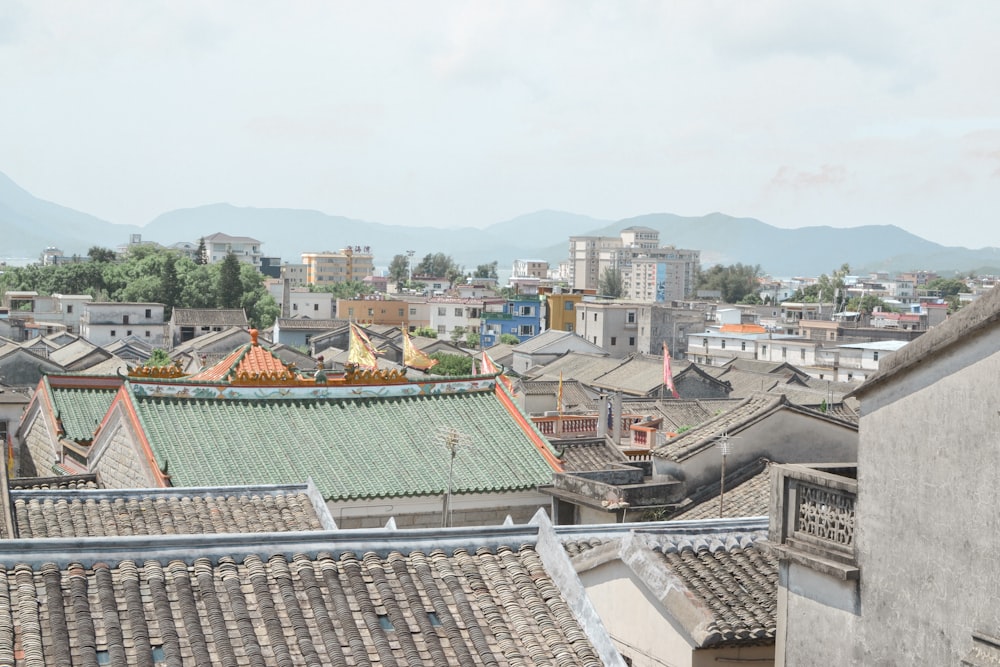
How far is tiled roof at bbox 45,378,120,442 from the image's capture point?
81.4 feet

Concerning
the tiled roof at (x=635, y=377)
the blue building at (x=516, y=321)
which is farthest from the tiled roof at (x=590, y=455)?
the blue building at (x=516, y=321)

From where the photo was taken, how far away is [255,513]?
46.7 feet

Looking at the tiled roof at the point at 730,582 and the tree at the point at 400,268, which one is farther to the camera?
the tree at the point at 400,268

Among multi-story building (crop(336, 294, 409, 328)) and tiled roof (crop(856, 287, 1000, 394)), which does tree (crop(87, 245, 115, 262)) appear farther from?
tiled roof (crop(856, 287, 1000, 394))

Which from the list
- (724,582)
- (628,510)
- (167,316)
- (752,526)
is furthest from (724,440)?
(167,316)

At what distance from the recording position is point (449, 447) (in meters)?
20.0

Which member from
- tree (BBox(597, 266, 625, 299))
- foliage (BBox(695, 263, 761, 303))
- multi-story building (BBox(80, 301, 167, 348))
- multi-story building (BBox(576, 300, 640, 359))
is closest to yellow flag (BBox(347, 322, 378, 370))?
multi-story building (BBox(576, 300, 640, 359))

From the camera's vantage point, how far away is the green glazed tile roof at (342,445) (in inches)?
745

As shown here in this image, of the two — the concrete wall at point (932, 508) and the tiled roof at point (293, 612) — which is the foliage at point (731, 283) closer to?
the concrete wall at point (932, 508)

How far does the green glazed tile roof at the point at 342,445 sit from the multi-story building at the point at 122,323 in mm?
71882

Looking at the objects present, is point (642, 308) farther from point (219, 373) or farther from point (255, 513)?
point (255, 513)

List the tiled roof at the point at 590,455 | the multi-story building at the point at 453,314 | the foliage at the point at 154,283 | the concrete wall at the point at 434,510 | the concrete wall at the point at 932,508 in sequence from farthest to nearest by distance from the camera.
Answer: the foliage at the point at 154,283, the multi-story building at the point at 453,314, the tiled roof at the point at 590,455, the concrete wall at the point at 434,510, the concrete wall at the point at 932,508

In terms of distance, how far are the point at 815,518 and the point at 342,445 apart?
12.2 meters

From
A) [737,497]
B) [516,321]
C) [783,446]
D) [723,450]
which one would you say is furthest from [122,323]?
[723,450]
